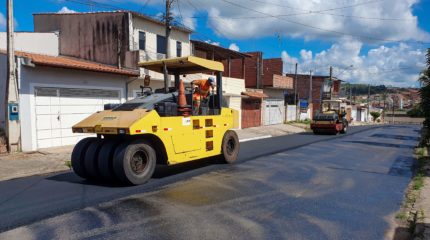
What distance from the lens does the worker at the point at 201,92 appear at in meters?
9.87

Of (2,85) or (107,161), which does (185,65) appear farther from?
(2,85)

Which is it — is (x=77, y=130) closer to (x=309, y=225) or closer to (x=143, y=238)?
(x=143, y=238)

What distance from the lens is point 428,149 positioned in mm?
16172

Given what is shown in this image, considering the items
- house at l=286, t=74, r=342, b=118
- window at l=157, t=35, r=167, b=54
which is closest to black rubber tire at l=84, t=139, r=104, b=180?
window at l=157, t=35, r=167, b=54

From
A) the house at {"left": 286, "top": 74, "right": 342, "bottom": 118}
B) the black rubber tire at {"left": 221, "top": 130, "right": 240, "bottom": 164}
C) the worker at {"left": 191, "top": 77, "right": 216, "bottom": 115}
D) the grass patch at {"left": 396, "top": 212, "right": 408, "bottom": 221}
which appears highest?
the house at {"left": 286, "top": 74, "right": 342, "bottom": 118}

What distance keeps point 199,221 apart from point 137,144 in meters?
3.02

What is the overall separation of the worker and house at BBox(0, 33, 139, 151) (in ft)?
21.4

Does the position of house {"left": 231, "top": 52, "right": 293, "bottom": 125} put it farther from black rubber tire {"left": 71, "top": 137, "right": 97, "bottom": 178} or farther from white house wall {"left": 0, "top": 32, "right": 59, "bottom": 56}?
black rubber tire {"left": 71, "top": 137, "right": 97, "bottom": 178}

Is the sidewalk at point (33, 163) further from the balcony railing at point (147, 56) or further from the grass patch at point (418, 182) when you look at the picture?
the grass patch at point (418, 182)

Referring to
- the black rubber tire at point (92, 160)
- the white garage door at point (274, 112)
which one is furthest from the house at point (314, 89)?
the black rubber tire at point (92, 160)

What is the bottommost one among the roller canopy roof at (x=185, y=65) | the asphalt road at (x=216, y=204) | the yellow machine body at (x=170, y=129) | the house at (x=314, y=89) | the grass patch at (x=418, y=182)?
the grass patch at (x=418, y=182)

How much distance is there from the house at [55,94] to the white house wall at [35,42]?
20.2 feet

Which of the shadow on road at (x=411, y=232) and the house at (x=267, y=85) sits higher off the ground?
the house at (x=267, y=85)

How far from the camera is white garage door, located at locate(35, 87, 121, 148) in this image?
1398cm
